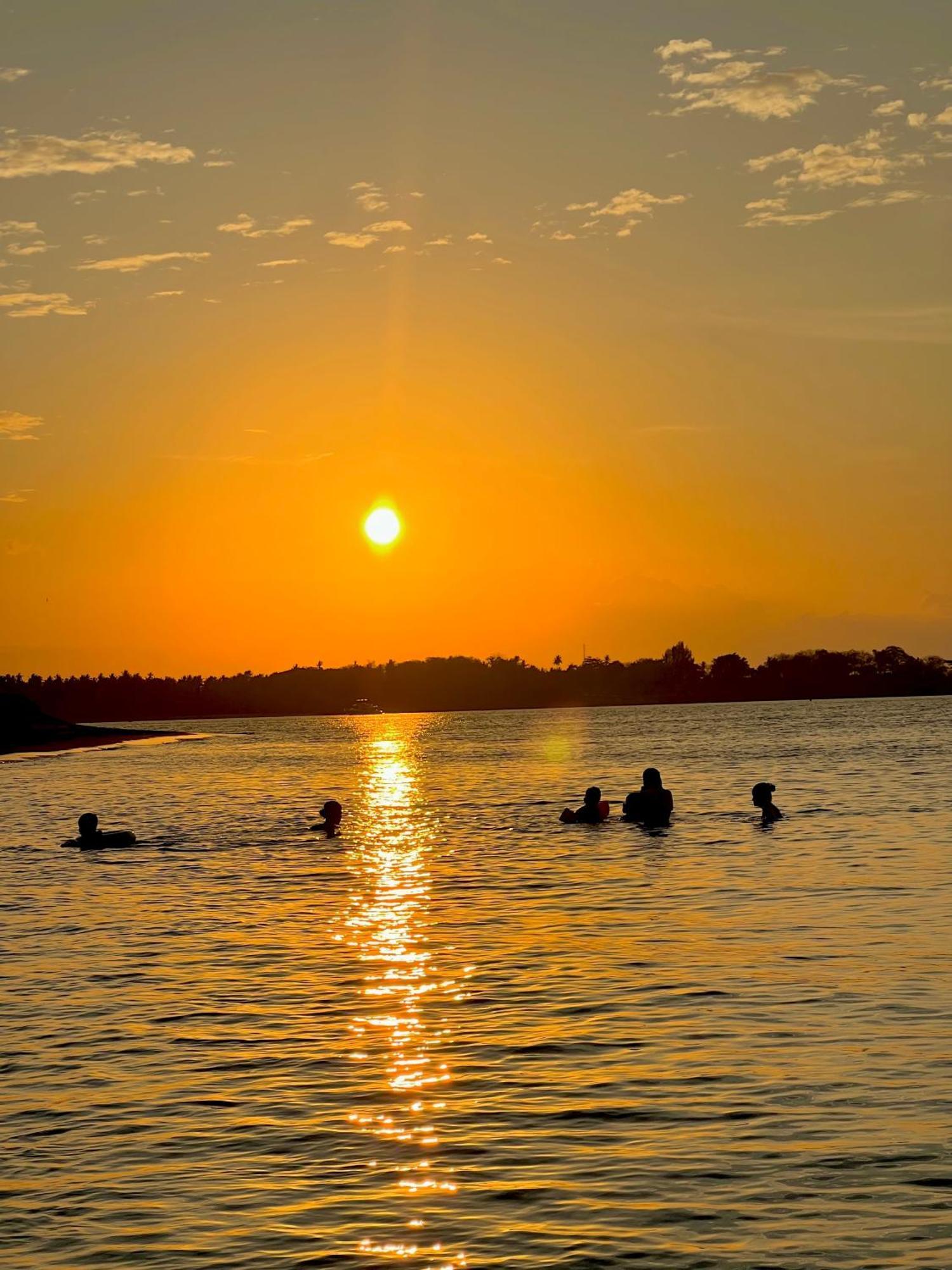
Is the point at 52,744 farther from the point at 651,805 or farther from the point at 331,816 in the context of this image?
the point at 651,805

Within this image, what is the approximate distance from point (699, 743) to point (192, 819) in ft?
319

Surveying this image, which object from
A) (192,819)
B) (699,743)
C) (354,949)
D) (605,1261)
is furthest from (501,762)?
(605,1261)

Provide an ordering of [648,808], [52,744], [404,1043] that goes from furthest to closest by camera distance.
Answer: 1. [52,744]
2. [648,808]
3. [404,1043]

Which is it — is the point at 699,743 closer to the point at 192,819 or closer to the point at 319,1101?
the point at 192,819

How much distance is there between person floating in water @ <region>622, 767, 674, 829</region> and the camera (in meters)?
55.3

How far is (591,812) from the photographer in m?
56.2

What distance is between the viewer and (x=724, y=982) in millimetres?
22531

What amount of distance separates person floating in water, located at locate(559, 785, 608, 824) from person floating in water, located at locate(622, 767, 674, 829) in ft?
3.60

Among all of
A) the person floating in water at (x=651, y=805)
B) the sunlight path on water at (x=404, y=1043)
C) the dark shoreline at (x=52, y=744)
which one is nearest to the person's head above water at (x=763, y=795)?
the person floating in water at (x=651, y=805)

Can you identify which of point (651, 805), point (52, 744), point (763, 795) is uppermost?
point (52, 744)

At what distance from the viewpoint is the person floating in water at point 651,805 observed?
182 ft

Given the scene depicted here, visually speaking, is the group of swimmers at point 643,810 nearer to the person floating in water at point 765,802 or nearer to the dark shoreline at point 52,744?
the person floating in water at point 765,802

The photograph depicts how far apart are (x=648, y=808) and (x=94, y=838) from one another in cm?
2074

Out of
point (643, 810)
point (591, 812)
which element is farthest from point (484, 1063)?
point (591, 812)
